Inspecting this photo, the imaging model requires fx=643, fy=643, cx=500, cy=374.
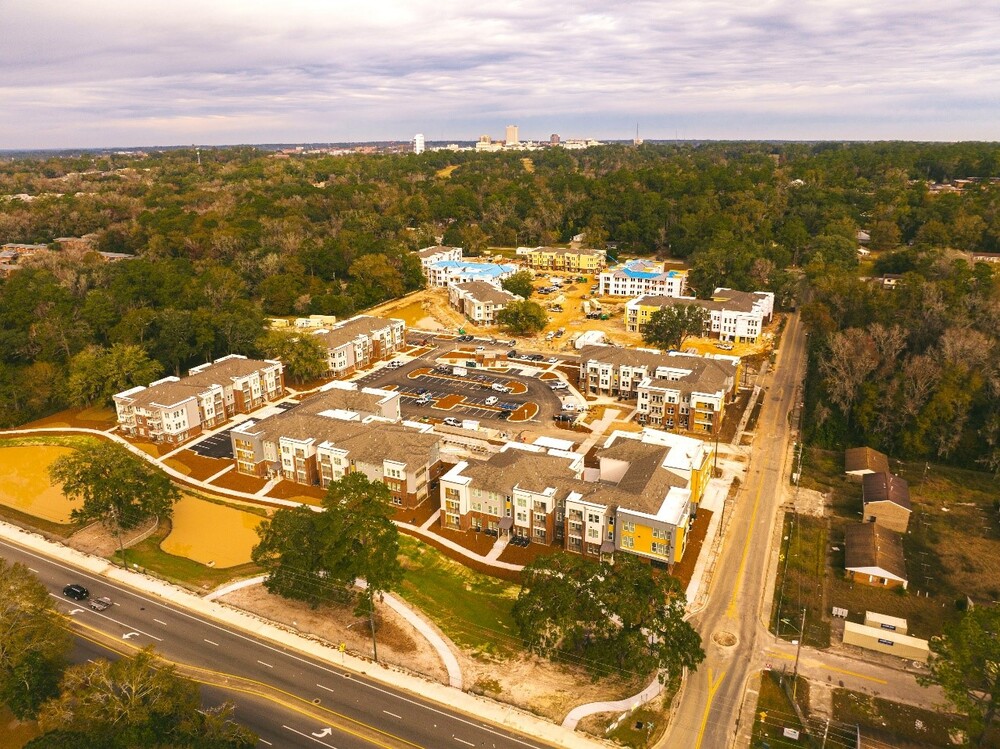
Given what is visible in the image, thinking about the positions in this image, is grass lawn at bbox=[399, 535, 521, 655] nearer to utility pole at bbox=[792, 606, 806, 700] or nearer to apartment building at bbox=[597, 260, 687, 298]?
utility pole at bbox=[792, 606, 806, 700]

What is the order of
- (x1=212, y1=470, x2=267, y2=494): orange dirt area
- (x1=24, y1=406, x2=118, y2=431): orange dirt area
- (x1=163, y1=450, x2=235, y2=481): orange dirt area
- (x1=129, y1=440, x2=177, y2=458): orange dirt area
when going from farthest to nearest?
(x1=24, y1=406, x2=118, y2=431): orange dirt area → (x1=129, y1=440, x2=177, y2=458): orange dirt area → (x1=163, y1=450, x2=235, y2=481): orange dirt area → (x1=212, y1=470, x2=267, y2=494): orange dirt area

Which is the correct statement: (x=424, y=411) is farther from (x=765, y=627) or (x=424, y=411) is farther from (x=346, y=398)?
(x=765, y=627)

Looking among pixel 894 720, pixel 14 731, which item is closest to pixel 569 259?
pixel 894 720

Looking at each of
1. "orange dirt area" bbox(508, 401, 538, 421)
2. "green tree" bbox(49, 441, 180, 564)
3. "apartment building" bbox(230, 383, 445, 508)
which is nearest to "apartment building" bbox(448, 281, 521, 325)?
"orange dirt area" bbox(508, 401, 538, 421)

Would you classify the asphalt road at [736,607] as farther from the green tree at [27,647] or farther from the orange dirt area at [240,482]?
the orange dirt area at [240,482]

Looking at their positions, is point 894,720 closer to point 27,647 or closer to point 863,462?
point 863,462

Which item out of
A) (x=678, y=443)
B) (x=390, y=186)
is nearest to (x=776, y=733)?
(x=678, y=443)
